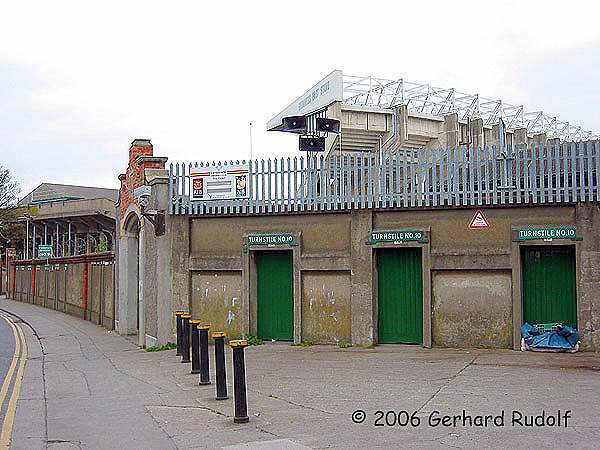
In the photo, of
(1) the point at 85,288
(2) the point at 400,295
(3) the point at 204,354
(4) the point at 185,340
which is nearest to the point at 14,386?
(4) the point at 185,340

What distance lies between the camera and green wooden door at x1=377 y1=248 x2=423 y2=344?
15.6m

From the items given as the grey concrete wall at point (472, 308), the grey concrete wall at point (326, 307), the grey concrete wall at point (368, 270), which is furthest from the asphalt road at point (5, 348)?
the grey concrete wall at point (472, 308)

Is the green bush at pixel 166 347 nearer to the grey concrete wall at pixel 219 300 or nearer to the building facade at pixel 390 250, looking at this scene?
the building facade at pixel 390 250

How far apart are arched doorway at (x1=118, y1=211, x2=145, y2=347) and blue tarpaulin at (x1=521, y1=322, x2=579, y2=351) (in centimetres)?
1117

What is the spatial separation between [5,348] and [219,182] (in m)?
7.04

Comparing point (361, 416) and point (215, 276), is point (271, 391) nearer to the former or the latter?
point (361, 416)

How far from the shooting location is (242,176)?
54.7 ft

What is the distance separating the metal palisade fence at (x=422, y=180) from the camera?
1416 centimetres

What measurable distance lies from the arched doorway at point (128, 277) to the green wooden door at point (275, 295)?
567 centimetres

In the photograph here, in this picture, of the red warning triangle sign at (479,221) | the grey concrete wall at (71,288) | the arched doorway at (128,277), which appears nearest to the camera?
the red warning triangle sign at (479,221)

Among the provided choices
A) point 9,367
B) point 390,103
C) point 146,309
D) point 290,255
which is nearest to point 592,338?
point 290,255

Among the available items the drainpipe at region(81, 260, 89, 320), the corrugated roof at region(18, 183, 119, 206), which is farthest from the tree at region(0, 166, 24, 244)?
the drainpipe at region(81, 260, 89, 320)

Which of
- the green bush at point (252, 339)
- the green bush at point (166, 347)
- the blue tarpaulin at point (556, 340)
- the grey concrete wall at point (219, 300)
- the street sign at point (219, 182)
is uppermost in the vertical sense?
the street sign at point (219, 182)

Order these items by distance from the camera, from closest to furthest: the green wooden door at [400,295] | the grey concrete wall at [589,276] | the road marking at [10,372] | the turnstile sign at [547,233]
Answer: the road marking at [10,372] < the grey concrete wall at [589,276] < the turnstile sign at [547,233] < the green wooden door at [400,295]
